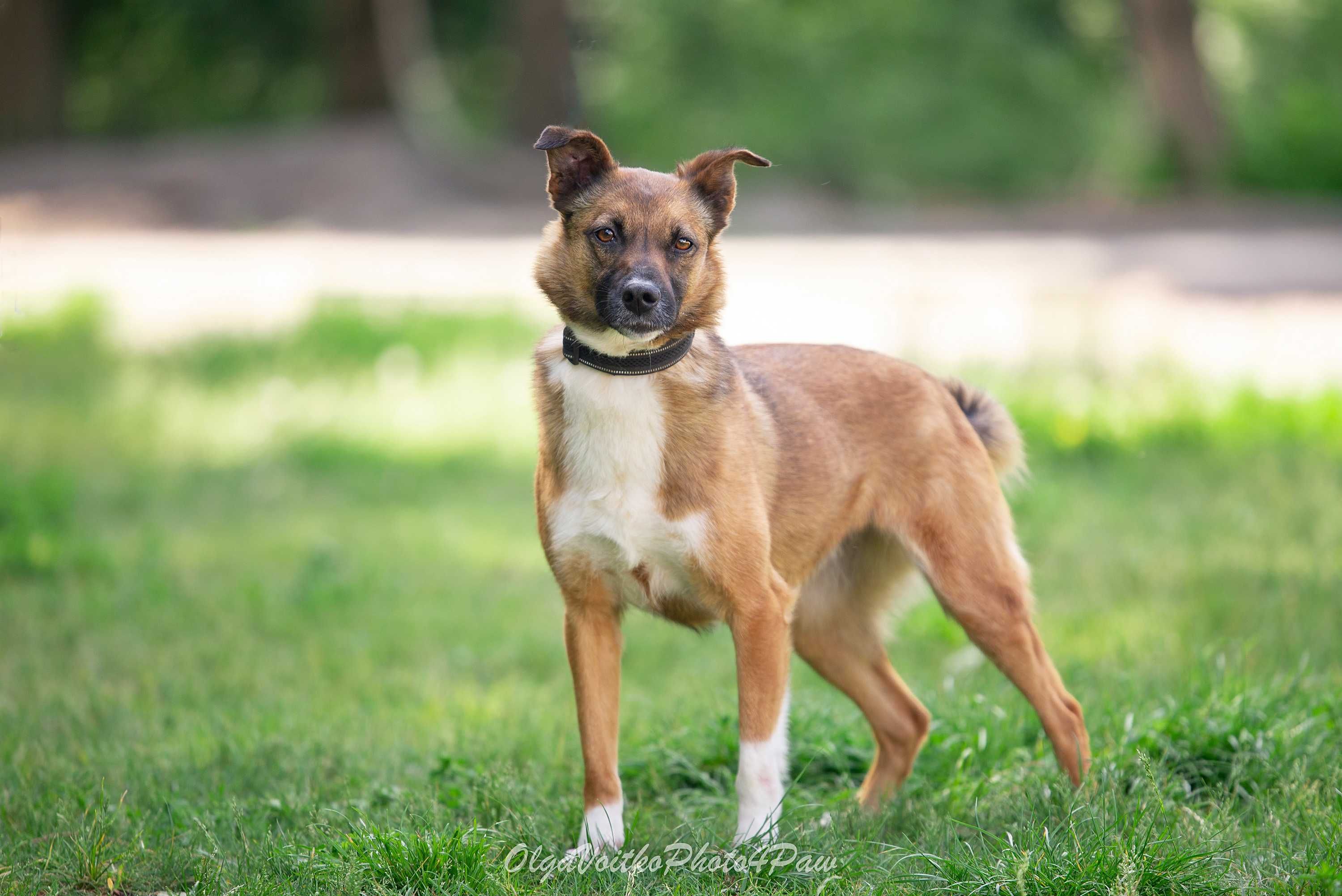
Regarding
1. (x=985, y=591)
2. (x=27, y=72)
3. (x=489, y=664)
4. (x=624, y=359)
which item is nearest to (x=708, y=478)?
(x=624, y=359)

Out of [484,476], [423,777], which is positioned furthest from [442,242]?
[423,777]

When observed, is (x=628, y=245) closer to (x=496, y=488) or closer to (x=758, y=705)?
(x=758, y=705)

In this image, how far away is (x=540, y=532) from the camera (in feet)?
12.2

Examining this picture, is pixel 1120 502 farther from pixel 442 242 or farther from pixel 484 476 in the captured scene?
pixel 442 242

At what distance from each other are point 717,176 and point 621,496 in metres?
1.04

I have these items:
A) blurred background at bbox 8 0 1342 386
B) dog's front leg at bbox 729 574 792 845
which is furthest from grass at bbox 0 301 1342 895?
blurred background at bbox 8 0 1342 386

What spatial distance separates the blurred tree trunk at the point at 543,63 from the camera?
21.9 metres

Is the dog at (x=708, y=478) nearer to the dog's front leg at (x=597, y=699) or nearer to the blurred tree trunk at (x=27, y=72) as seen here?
the dog's front leg at (x=597, y=699)

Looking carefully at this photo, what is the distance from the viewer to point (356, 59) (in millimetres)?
22938

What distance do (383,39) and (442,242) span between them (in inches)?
295

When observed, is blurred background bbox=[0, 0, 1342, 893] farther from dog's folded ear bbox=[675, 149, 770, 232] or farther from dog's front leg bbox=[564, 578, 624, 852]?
dog's folded ear bbox=[675, 149, 770, 232]

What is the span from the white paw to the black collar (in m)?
1.23

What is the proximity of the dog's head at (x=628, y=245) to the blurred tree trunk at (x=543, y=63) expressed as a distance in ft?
59.4

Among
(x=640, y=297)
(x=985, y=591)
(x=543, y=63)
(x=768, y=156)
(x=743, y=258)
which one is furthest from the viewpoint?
(x=768, y=156)
